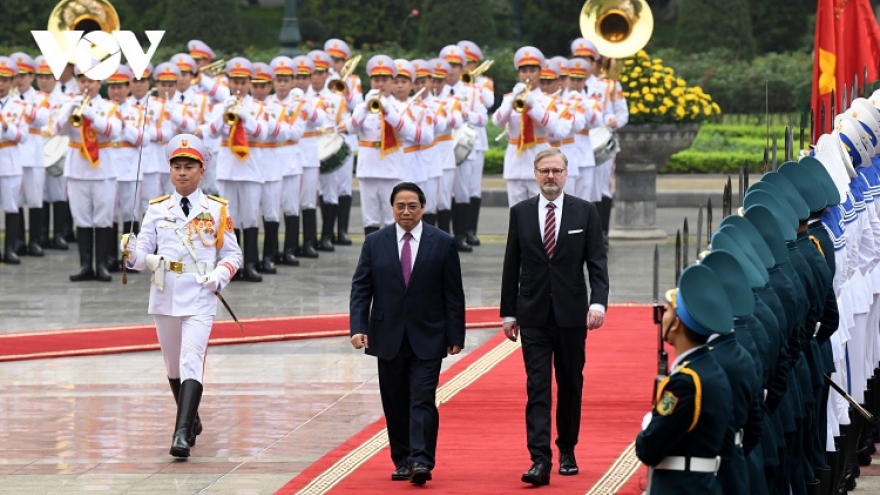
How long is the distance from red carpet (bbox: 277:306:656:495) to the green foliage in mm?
25976

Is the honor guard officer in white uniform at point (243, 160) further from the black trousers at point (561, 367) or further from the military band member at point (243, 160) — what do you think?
the black trousers at point (561, 367)

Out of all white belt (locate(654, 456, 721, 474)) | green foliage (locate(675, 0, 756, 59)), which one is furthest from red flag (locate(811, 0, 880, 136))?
green foliage (locate(675, 0, 756, 59))

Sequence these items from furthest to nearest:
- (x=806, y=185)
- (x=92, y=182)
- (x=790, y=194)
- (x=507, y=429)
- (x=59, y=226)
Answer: (x=59, y=226), (x=92, y=182), (x=507, y=429), (x=806, y=185), (x=790, y=194)

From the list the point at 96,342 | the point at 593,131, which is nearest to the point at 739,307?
the point at 96,342

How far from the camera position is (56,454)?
10.4 meters

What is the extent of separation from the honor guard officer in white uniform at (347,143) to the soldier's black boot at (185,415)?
33.5 feet

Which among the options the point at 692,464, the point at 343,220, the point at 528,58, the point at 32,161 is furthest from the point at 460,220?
the point at 692,464

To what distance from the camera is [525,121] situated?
1867cm

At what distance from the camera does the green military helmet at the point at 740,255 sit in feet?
23.4

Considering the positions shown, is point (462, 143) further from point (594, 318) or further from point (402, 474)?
point (402, 474)

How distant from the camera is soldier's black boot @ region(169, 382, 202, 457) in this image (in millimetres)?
10172

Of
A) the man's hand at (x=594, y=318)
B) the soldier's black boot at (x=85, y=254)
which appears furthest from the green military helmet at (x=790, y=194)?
the soldier's black boot at (x=85, y=254)

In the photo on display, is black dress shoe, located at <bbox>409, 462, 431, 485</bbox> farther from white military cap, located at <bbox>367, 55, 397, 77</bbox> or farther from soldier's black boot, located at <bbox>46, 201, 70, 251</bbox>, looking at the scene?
soldier's black boot, located at <bbox>46, 201, 70, 251</bbox>

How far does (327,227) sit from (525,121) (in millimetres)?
2962
